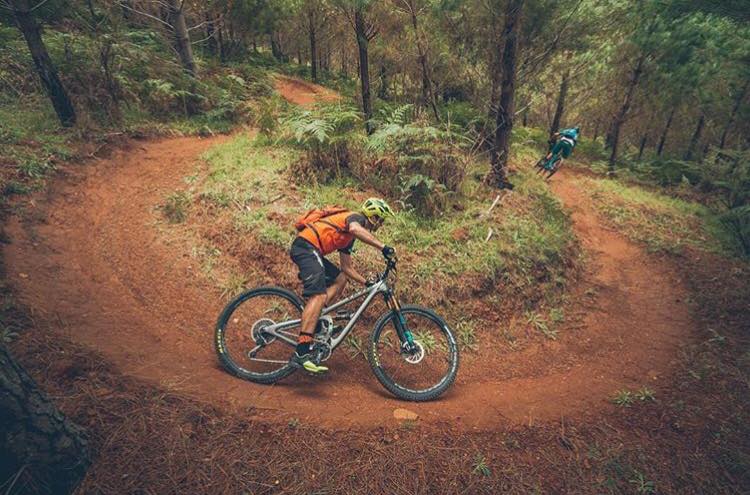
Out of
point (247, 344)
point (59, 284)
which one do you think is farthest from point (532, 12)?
point (59, 284)

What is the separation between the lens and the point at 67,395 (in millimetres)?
3221

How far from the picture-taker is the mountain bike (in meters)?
4.66

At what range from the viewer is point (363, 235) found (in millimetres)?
4348

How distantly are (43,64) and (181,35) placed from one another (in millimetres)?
5392

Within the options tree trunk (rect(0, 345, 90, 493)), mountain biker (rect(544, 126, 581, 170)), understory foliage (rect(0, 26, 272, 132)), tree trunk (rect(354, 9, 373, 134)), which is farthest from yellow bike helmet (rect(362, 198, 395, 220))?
mountain biker (rect(544, 126, 581, 170))

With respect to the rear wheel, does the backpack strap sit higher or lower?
higher

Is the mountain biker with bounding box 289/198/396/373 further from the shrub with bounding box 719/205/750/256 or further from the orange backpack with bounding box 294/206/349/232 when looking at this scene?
the shrub with bounding box 719/205/750/256

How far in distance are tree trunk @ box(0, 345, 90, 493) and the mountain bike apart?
2016 millimetres

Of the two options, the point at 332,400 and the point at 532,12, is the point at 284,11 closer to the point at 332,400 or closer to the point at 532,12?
the point at 532,12

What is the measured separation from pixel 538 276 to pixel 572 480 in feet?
14.6

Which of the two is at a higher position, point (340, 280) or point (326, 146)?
point (326, 146)

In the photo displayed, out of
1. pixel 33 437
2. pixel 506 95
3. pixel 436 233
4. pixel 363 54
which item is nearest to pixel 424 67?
pixel 363 54

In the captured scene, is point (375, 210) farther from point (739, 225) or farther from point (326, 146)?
point (739, 225)

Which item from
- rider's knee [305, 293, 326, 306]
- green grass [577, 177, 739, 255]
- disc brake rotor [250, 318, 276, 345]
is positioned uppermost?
rider's knee [305, 293, 326, 306]
